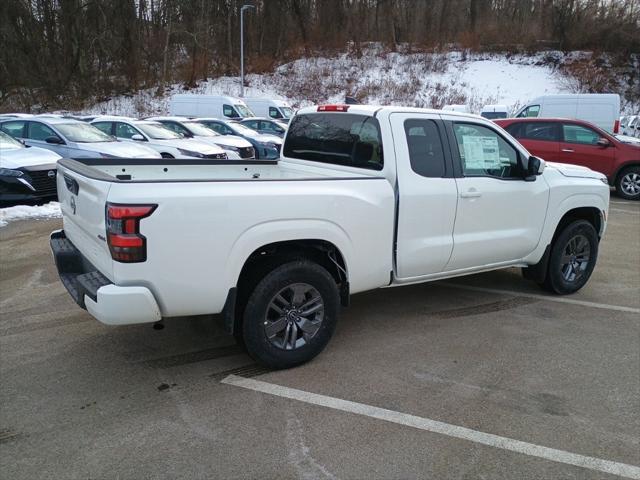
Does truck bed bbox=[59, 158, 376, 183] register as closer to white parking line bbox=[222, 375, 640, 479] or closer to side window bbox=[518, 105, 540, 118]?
white parking line bbox=[222, 375, 640, 479]

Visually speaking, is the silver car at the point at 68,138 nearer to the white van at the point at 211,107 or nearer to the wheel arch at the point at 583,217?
the wheel arch at the point at 583,217

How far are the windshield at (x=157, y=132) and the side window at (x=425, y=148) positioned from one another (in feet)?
35.8

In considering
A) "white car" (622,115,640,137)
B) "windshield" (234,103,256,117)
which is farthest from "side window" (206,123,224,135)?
"white car" (622,115,640,137)

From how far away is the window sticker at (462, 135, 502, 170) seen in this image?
460 cm

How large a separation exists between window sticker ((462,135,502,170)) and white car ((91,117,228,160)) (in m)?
8.12

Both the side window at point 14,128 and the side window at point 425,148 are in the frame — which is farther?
the side window at point 14,128

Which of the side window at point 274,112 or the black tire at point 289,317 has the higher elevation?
the side window at point 274,112

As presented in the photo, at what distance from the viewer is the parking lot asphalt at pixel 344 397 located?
282 cm

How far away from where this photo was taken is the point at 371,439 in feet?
9.91

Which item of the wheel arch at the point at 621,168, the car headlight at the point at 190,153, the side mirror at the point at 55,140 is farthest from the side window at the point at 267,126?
the wheel arch at the point at 621,168

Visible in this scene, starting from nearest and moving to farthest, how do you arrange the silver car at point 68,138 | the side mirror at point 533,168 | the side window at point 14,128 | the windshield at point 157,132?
1. the side mirror at point 533,168
2. the silver car at point 68,138
3. the side window at point 14,128
4. the windshield at point 157,132

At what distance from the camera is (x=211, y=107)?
23031 millimetres

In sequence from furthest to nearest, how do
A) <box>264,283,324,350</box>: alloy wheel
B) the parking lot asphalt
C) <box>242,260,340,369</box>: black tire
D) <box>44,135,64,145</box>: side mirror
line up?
1. <box>44,135,64,145</box>: side mirror
2. <box>264,283,324,350</box>: alloy wheel
3. <box>242,260,340,369</box>: black tire
4. the parking lot asphalt

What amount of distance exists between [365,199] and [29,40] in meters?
40.7
